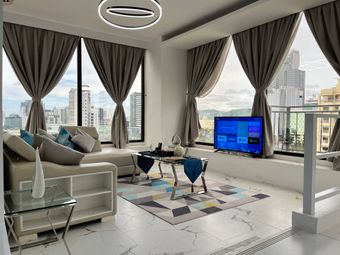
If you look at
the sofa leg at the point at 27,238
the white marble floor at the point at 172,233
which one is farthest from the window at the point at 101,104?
the sofa leg at the point at 27,238

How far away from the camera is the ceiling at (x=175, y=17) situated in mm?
4195

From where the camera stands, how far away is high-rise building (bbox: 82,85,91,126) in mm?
5906

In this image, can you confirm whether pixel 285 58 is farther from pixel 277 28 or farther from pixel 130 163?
pixel 130 163

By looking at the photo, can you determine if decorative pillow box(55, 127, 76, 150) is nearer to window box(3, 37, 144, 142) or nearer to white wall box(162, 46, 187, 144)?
window box(3, 37, 144, 142)

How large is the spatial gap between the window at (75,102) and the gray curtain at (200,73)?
1.34 meters

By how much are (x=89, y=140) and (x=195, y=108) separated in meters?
2.72

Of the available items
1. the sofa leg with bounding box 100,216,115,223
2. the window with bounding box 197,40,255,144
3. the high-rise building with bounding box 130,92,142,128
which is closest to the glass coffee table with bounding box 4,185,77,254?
the sofa leg with bounding box 100,216,115,223

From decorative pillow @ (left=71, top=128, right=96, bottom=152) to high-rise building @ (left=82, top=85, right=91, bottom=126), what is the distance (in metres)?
1.12

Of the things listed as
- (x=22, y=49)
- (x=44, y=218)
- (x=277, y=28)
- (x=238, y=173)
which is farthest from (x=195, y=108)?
(x=44, y=218)

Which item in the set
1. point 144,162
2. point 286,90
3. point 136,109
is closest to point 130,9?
point 144,162

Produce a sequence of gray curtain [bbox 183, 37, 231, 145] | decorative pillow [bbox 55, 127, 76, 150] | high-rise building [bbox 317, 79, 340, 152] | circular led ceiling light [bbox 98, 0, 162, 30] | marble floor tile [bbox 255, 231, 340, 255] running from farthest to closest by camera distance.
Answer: gray curtain [bbox 183, 37, 231, 145], decorative pillow [bbox 55, 127, 76, 150], high-rise building [bbox 317, 79, 340, 152], circular led ceiling light [bbox 98, 0, 162, 30], marble floor tile [bbox 255, 231, 340, 255]

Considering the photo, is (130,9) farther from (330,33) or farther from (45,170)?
(330,33)

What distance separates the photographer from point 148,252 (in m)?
2.11

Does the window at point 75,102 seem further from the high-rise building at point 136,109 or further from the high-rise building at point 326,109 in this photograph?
the high-rise building at point 326,109
